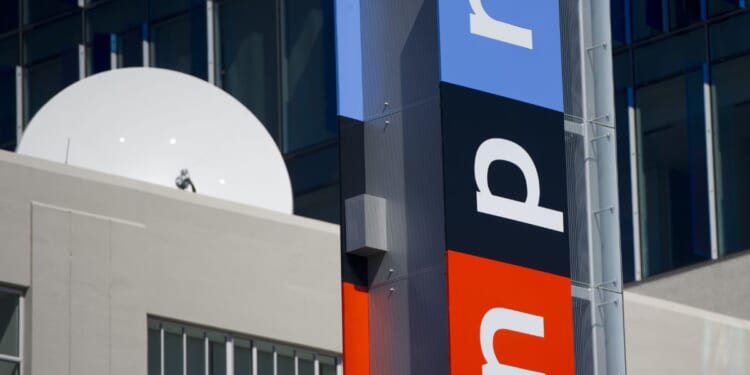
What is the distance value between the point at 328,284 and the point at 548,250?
14.0 m

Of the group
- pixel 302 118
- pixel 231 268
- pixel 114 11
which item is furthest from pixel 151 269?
pixel 114 11

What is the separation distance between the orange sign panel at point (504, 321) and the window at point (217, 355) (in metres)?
13.0

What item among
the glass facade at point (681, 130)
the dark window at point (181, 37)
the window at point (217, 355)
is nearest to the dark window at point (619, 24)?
the glass facade at point (681, 130)

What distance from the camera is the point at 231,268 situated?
28391 millimetres

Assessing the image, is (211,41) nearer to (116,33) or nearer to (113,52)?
(113,52)

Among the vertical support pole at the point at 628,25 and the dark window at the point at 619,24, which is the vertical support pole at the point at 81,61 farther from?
the vertical support pole at the point at 628,25

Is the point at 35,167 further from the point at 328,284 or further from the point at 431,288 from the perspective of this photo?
the point at 431,288

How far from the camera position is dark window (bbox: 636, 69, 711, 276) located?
4262 cm

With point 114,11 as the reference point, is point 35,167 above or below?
below

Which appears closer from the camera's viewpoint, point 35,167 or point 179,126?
point 35,167

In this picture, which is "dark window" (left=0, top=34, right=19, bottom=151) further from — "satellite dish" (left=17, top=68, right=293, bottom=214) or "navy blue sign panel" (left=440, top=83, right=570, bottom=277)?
"navy blue sign panel" (left=440, top=83, right=570, bottom=277)

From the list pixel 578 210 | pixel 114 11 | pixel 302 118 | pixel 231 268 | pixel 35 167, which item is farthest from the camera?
pixel 114 11

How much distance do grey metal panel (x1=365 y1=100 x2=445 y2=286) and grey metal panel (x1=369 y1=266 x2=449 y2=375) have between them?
0.12 metres

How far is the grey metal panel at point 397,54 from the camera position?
15.7 meters
